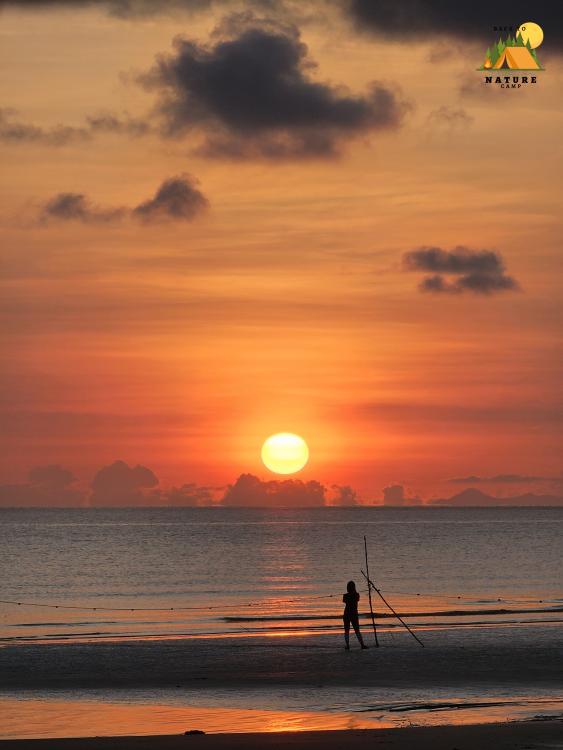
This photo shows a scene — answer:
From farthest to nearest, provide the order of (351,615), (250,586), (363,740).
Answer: (250,586)
(351,615)
(363,740)

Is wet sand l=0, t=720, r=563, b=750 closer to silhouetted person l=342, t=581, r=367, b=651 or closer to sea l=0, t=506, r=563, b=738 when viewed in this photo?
sea l=0, t=506, r=563, b=738

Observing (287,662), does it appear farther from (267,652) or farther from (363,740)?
(363,740)

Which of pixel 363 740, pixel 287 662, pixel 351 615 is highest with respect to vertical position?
pixel 351 615


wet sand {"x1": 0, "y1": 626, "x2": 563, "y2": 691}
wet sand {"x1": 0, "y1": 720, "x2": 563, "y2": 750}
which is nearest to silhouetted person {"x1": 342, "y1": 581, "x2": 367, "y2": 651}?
wet sand {"x1": 0, "y1": 626, "x2": 563, "y2": 691}

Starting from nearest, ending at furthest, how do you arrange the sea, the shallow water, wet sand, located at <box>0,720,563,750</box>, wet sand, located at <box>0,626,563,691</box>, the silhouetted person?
1. wet sand, located at <box>0,720,563,750</box>
2. the sea
3. wet sand, located at <box>0,626,563,691</box>
4. the silhouetted person
5. the shallow water

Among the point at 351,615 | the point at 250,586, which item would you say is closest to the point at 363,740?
the point at 351,615

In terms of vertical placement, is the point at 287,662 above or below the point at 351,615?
below

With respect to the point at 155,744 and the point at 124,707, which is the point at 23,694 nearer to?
the point at 124,707

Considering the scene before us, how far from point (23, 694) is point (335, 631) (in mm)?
18451

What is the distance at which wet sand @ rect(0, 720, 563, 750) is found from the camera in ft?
66.2

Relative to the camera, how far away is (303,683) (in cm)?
3030

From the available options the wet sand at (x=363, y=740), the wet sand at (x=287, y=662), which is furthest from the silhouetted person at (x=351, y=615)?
the wet sand at (x=363, y=740)

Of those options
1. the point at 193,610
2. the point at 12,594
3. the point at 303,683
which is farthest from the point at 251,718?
the point at 12,594

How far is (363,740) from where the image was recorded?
2095 cm
